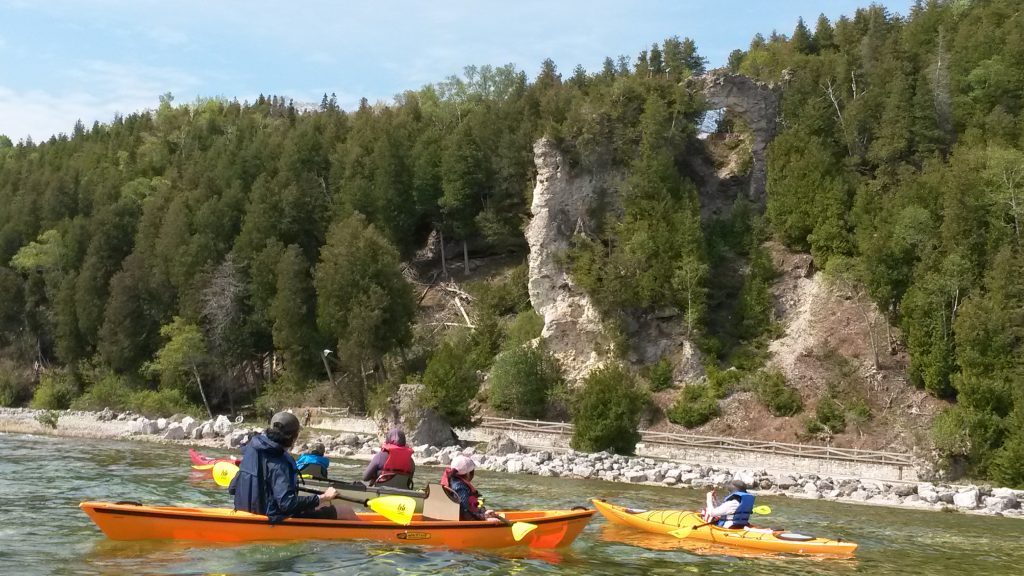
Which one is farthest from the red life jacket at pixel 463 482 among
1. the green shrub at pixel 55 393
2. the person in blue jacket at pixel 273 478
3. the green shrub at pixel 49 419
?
the green shrub at pixel 55 393

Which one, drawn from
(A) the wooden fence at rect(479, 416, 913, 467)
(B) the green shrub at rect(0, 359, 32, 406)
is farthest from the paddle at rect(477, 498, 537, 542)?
(B) the green shrub at rect(0, 359, 32, 406)

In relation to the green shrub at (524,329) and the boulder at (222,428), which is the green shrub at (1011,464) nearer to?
the green shrub at (524,329)

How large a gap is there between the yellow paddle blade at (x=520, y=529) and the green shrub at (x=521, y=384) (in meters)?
29.7

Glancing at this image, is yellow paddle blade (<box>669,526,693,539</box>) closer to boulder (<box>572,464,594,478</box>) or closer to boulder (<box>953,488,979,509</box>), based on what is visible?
boulder (<box>572,464,594,478</box>)

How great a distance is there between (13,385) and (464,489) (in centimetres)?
5890

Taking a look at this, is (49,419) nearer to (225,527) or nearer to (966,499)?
(225,527)

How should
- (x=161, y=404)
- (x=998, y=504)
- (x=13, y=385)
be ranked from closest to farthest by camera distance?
1. (x=998, y=504)
2. (x=161, y=404)
3. (x=13, y=385)

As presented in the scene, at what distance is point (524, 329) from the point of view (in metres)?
50.7

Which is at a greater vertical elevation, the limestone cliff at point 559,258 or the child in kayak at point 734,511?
the limestone cliff at point 559,258

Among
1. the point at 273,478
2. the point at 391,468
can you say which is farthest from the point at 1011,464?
the point at 273,478

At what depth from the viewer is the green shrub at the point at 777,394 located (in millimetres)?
40125

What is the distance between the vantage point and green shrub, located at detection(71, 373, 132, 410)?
52.2 metres

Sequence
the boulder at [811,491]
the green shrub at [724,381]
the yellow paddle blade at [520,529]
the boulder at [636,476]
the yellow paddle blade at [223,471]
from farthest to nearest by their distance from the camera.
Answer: the green shrub at [724,381] < the boulder at [636,476] < the boulder at [811,491] < the yellow paddle blade at [223,471] < the yellow paddle blade at [520,529]

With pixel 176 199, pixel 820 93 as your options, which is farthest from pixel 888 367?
pixel 176 199
